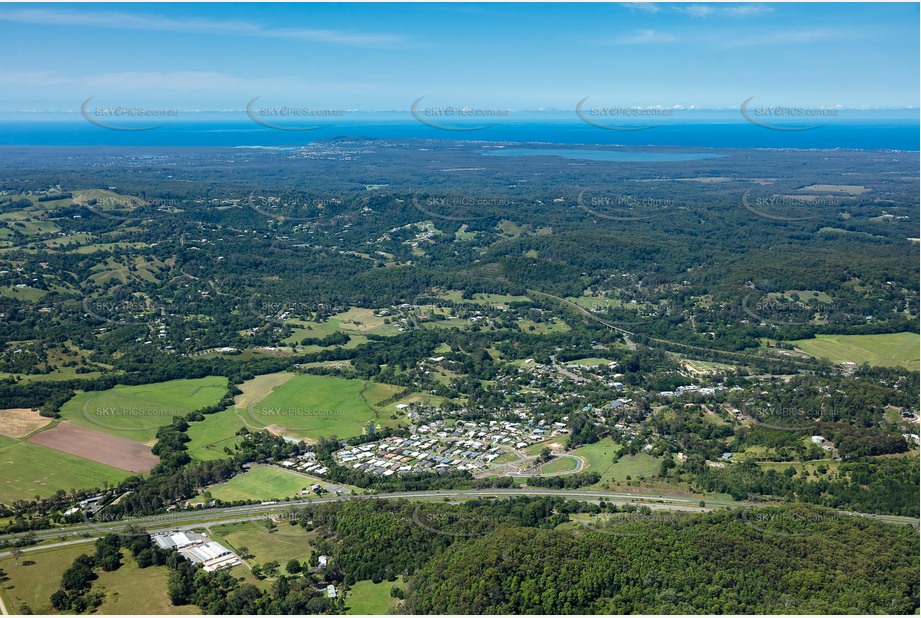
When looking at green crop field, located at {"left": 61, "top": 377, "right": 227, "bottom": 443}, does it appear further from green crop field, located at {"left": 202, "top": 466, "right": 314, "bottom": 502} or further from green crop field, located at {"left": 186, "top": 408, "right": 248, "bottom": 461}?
green crop field, located at {"left": 202, "top": 466, "right": 314, "bottom": 502}

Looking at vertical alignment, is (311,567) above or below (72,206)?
below

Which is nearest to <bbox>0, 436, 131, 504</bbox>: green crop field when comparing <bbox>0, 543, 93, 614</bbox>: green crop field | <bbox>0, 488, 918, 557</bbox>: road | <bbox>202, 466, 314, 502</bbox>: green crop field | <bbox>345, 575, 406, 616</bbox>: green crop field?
<bbox>0, 488, 918, 557</bbox>: road

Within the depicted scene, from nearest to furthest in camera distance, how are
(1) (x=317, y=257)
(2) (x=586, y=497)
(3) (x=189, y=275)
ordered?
1. (2) (x=586, y=497)
2. (3) (x=189, y=275)
3. (1) (x=317, y=257)

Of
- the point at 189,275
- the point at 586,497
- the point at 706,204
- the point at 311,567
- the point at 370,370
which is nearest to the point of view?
the point at 311,567

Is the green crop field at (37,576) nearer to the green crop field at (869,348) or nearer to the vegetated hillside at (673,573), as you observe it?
the vegetated hillside at (673,573)

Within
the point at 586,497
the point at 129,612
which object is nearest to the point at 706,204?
the point at 586,497

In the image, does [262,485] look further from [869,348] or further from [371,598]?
[869,348]

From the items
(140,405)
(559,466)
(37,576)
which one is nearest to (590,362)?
(559,466)

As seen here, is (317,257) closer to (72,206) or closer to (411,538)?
(72,206)
